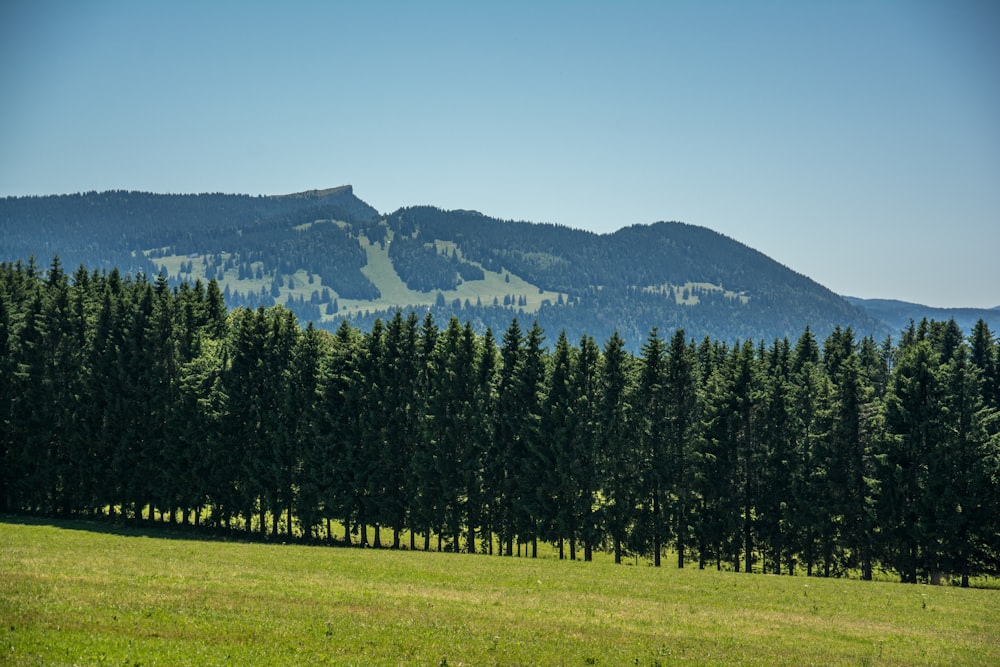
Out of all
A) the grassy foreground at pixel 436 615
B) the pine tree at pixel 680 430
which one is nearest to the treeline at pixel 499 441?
the pine tree at pixel 680 430

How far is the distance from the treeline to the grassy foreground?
11.5 meters

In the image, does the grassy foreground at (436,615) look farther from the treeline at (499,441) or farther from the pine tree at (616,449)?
the pine tree at (616,449)

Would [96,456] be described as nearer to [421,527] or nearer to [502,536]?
[421,527]

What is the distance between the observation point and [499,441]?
6450 cm

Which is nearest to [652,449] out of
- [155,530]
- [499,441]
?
[499,441]

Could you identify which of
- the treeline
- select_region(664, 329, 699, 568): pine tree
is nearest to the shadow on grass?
the treeline

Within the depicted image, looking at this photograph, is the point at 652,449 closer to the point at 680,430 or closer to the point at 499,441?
the point at 680,430

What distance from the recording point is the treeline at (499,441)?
5666cm

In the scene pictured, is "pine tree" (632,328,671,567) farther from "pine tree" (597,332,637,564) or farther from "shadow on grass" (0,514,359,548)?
"shadow on grass" (0,514,359,548)

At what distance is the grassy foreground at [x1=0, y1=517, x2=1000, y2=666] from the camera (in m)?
→ 24.1

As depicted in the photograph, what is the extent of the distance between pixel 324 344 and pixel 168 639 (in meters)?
45.8

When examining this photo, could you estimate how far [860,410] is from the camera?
59.4 m

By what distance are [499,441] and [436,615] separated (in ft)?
113

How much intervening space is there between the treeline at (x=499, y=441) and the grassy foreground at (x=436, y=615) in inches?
453
